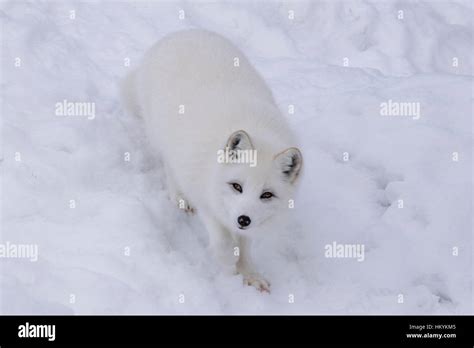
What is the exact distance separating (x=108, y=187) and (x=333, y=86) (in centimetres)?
287

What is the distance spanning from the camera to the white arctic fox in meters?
4.08

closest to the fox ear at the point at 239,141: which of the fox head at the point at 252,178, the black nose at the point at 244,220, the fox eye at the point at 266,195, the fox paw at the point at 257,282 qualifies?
the fox head at the point at 252,178

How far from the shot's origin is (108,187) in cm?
504

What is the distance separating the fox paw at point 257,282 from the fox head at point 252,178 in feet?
1.86

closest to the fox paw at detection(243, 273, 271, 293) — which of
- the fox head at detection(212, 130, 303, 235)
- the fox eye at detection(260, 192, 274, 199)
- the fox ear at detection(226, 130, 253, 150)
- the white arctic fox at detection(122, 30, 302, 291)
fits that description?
the white arctic fox at detection(122, 30, 302, 291)

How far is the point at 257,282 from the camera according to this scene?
4.67m

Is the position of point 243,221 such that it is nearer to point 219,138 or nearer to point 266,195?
point 266,195

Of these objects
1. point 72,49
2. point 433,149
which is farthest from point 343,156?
point 72,49

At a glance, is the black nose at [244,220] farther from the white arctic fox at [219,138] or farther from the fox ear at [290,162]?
the fox ear at [290,162]

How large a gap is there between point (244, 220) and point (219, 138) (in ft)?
2.14

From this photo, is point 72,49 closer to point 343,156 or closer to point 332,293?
point 343,156

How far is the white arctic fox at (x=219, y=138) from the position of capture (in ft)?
13.4

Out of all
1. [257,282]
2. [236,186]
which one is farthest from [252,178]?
[257,282]
